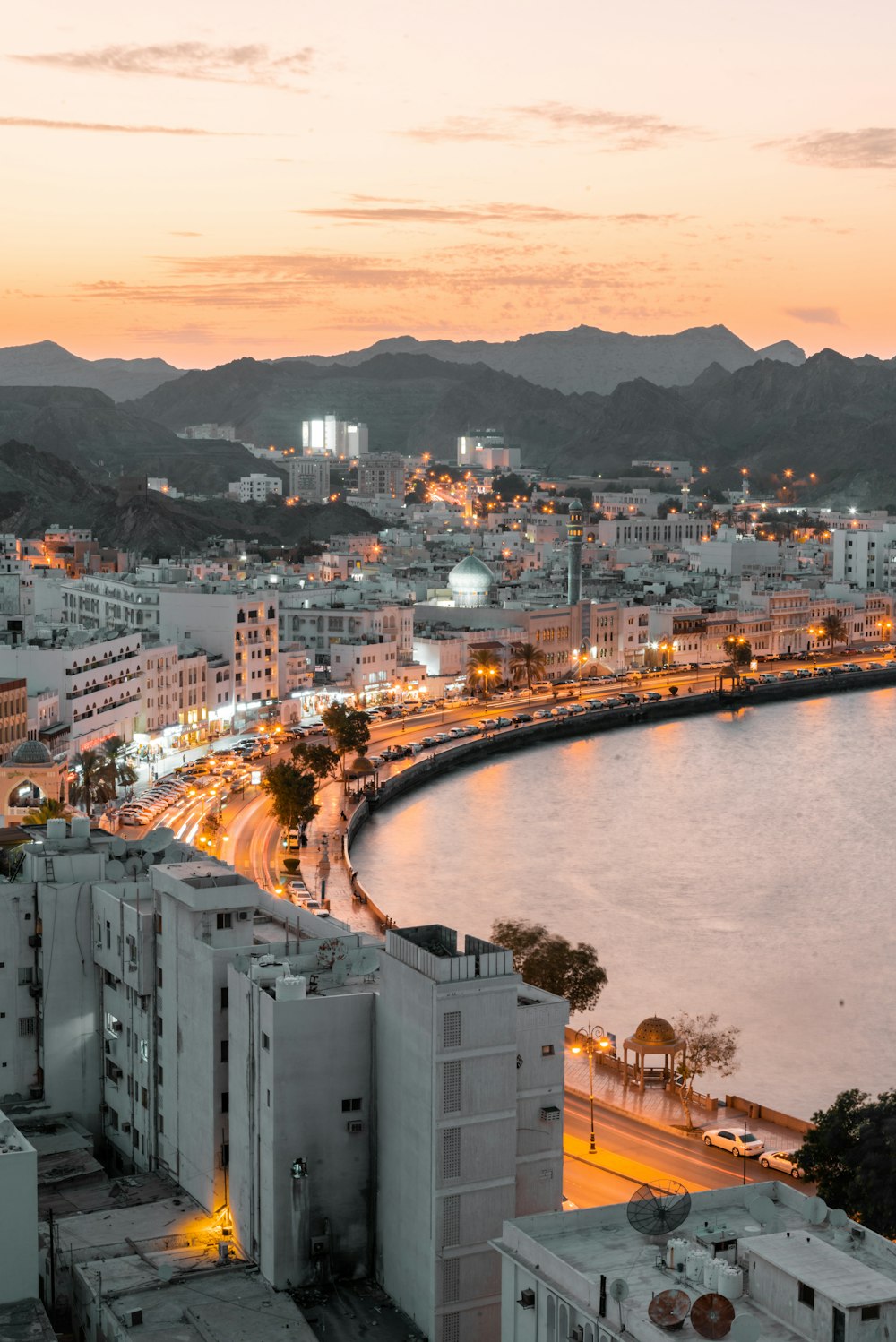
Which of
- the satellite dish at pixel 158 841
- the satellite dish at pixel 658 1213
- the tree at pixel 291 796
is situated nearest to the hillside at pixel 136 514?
the tree at pixel 291 796

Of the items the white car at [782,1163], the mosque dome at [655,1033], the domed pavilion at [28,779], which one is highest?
the domed pavilion at [28,779]

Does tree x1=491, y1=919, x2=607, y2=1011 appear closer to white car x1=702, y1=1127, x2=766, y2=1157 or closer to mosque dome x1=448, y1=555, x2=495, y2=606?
white car x1=702, y1=1127, x2=766, y2=1157

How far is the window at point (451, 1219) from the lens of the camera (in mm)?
6285

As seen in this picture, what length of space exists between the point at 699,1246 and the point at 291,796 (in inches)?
416

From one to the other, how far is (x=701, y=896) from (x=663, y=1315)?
11.2m

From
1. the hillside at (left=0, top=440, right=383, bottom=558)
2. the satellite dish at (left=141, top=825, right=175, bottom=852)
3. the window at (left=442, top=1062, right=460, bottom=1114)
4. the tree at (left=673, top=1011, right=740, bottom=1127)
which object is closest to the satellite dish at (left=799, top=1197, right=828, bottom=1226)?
the window at (left=442, top=1062, right=460, bottom=1114)

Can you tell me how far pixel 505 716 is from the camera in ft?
78.0

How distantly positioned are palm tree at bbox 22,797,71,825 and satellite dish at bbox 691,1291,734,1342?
7.83m

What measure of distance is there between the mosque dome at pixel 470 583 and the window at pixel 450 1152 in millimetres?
22368

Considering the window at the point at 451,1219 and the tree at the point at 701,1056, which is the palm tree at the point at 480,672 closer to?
the tree at the point at 701,1056

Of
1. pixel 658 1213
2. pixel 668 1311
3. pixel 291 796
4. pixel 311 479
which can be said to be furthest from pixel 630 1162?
pixel 311 479

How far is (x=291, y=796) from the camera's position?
50.8ft

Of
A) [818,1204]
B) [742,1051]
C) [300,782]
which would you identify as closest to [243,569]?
[300,782]

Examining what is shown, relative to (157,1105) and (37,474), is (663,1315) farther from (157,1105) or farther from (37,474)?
(37,474)
